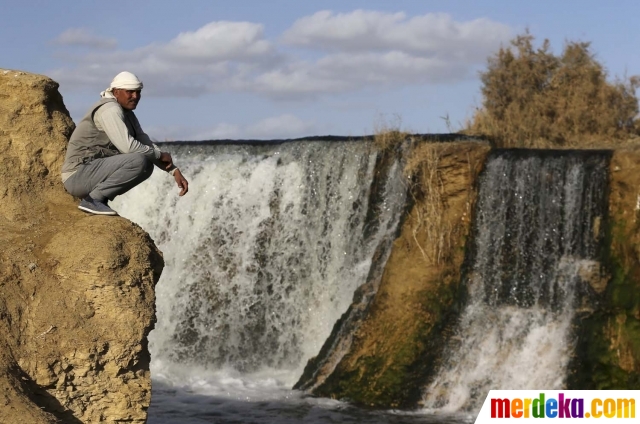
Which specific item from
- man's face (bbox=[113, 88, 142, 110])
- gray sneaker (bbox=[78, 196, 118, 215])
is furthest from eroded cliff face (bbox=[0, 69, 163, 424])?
man's face (bbox=[113, 88, 142, 110])

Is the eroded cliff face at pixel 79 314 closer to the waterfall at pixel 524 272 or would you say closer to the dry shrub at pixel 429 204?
the waterfall at pixel 524 272

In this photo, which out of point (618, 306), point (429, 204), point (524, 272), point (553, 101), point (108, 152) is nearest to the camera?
point (108, 152)

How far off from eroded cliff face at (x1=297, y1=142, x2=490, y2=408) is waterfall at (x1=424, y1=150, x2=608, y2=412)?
0.20 meters

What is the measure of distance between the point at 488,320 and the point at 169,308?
4715 millimetres

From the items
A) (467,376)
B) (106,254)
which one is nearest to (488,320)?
(467,376)

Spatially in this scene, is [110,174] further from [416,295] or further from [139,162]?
[416,295]

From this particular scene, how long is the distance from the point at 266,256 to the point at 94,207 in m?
8.69

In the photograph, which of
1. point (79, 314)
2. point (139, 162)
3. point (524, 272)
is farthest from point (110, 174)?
point (524, 272)

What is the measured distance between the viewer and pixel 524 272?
44.4 feet

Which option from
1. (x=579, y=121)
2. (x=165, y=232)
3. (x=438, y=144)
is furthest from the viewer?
(x=579, y=121)

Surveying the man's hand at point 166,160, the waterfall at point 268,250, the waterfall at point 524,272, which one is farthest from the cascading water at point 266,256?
the man's hand at point 166,160

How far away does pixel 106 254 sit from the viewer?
6.29 meters

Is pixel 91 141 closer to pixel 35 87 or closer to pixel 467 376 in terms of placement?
pixel 35 87

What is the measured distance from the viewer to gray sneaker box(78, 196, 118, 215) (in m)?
6.72
